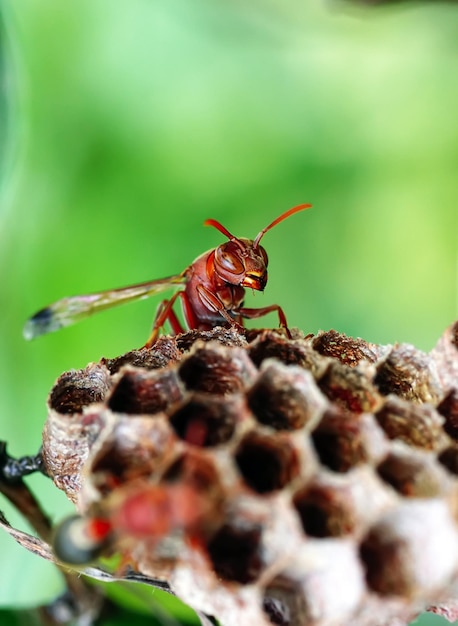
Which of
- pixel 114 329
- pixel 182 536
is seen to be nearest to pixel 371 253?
pixel 114 329

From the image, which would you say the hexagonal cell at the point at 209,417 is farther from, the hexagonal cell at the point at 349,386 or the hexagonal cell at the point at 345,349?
the hexagonal cell at the point at 345,349

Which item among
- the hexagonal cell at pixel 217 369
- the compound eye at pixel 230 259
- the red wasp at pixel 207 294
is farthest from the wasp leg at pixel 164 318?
the hexagonal cell at pixel 217 369

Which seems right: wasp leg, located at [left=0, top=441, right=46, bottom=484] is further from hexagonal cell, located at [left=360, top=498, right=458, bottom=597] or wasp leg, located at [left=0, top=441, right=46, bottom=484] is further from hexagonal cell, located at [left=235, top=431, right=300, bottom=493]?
hexagonal cell, located at [left=360, top=498, right=458, bottom=597]

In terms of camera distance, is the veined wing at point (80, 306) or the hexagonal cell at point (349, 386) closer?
the hexagonal cell at point (349, 386)

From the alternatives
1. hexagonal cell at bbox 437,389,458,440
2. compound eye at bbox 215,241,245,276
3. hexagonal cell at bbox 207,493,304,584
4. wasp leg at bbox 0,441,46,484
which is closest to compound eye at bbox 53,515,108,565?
hexagonal cell at bbox 207,493,304,584

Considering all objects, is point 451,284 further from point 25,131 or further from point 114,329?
point 25,131
